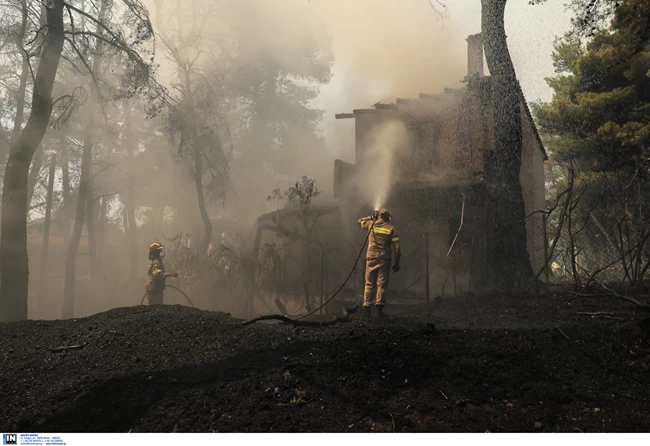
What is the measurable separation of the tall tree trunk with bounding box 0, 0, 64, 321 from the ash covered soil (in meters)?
2.69

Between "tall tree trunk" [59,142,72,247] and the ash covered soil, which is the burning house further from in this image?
"tall tree trunk" [59,142,72,247]

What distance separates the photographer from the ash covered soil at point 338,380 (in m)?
3.32

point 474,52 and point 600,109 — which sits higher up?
point 474,52

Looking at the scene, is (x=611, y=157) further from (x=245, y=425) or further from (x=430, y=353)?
(x=245, y=425)

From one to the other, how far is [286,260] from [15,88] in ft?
38.4

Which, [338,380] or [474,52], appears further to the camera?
[474,52]

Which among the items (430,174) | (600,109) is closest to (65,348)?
(430,174)

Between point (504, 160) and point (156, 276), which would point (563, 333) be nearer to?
point (504, 160)

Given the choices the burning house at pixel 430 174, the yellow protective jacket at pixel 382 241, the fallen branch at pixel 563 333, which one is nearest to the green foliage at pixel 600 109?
the burning house at pixel 430 174

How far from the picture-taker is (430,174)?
12.0m

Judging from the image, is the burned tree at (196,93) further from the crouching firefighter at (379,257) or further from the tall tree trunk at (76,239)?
the crouching firefighter at (379,257)

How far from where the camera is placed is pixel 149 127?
2172 cm

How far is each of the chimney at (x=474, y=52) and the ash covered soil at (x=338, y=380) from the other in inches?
375

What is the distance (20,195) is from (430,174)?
28.5 feet
